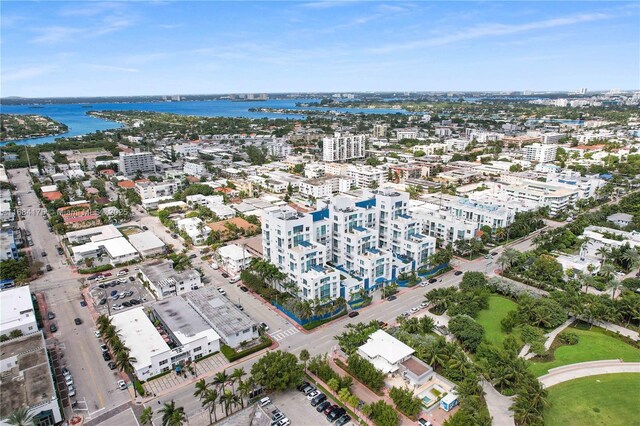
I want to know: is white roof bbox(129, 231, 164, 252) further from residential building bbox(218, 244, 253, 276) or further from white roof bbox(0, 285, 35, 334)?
white roof bbox(0, 285, 35, 334)

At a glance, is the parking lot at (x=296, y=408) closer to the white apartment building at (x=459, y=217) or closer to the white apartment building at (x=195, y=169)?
the white apartment building at (x=459, y=217)

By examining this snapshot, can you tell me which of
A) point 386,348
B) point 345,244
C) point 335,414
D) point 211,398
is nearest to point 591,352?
point 386,348

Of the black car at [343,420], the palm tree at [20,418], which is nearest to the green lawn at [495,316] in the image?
the black car at [343,420]

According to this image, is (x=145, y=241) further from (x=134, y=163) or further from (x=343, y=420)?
(x=134, y=163)

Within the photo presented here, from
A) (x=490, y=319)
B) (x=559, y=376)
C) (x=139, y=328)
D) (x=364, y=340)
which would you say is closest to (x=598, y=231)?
(x=490, y=319)

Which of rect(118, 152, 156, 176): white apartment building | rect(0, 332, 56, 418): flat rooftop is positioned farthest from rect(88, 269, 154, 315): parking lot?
rect(118, 152, 156, 176): white apartment building

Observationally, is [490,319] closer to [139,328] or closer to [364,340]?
[364,340]
